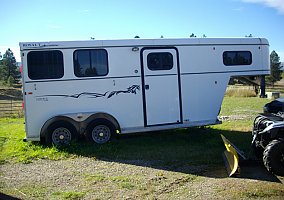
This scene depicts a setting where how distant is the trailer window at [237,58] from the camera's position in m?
9.78

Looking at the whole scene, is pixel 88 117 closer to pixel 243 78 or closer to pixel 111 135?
pixel 111 135

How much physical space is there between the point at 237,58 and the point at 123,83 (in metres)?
3.65

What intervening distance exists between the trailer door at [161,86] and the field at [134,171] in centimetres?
77

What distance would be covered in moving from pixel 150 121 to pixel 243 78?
369cm

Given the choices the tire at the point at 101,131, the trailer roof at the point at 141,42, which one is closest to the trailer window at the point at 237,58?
the trailer roof at the point at 141,42

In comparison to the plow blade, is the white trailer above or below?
above

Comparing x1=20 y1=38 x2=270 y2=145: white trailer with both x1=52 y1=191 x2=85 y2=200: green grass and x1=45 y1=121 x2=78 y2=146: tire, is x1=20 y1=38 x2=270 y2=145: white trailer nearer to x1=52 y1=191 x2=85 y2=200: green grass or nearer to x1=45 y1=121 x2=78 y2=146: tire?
x1=45 y1=121 x2=78 y2=146: tire

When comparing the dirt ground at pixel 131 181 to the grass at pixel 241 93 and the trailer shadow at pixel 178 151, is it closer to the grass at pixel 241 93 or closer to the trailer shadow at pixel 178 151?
the trailer shadow at pixel 178 151

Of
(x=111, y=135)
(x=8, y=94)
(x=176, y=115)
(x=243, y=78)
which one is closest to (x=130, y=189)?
(x=111, y=135)

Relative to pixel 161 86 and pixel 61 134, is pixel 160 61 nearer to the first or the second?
pixel 161 86

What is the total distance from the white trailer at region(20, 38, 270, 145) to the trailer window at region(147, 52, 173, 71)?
29 mm

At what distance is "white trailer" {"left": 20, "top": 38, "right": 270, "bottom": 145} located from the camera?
8625 millimetres

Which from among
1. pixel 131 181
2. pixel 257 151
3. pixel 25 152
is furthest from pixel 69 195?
pixel 257 151

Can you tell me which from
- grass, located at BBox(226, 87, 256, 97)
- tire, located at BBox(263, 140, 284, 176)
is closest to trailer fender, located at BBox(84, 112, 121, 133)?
tire, located at BBox(263, 140, 284, 176)
